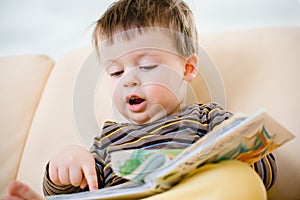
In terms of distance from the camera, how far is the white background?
4.51ft

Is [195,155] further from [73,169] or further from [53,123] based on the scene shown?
[53,123]

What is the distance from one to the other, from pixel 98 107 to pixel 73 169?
41 centimetres

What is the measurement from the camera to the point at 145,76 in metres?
0.96

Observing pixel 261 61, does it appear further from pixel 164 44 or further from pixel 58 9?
pixel 58 9

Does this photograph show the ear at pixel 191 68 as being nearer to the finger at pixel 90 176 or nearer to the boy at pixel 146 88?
the boy at pixel 146 88

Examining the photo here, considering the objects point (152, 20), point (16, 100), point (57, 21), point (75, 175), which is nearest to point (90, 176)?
point (75, 175)

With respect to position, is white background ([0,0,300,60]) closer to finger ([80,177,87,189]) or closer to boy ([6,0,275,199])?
boy ([6,0,275,199])

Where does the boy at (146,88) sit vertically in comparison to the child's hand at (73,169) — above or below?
above

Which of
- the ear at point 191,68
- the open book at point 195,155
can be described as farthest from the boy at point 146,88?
the open book at point 195,155

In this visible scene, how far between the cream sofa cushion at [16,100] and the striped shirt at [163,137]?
0.39 metres

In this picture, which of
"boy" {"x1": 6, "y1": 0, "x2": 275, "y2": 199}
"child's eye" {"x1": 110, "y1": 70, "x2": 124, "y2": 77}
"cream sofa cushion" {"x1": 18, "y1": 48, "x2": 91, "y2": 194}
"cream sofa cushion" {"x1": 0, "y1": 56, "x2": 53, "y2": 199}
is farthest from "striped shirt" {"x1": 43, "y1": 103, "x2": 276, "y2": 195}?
"cream sofa cushion" {"x1": 0, "y1": 56, "x2": 53, "y2": 199}

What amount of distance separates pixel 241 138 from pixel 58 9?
119 centimetres

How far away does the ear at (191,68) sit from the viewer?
1056 millimetres

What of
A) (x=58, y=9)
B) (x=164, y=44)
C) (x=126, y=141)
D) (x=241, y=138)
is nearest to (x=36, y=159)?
(x=126, y=141)
